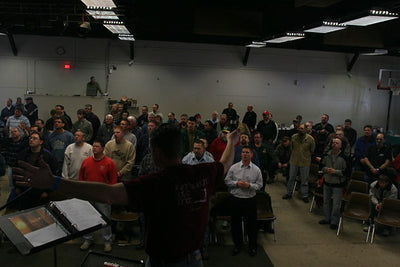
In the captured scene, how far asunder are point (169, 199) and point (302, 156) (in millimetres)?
5840

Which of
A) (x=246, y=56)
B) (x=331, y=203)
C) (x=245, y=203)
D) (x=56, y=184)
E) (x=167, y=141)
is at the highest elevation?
(x=246, y=56)

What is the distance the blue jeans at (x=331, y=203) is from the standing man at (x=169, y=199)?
178 inches

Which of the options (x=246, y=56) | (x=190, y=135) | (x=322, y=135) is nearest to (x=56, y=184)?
(x=190, y=135)

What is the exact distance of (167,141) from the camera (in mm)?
→ 1632

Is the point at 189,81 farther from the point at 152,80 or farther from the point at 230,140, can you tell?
the point at 230,140

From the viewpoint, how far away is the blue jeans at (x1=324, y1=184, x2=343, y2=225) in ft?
18.4

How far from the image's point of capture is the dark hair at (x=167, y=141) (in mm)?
1631

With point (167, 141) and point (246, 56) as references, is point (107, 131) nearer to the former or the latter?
point (167, 141)

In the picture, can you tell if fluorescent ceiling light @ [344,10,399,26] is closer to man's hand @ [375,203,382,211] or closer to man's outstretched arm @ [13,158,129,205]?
man's hand @ [375,203,382,211]

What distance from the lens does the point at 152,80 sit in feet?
40.2

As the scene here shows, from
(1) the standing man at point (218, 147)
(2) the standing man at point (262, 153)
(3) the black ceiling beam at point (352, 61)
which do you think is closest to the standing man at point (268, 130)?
(2) the standing man at point (262, 153)

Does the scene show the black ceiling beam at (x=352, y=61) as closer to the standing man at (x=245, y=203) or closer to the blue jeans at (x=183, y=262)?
the standing man at (x=245, y=203)

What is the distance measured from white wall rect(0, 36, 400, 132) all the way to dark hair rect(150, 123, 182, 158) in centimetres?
983

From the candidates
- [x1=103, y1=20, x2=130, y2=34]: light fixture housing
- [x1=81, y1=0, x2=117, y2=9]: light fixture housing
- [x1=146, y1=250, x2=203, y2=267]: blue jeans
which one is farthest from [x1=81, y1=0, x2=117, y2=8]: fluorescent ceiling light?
[x1=146, y1=250, x2=203, y2=267]: blue jeans
